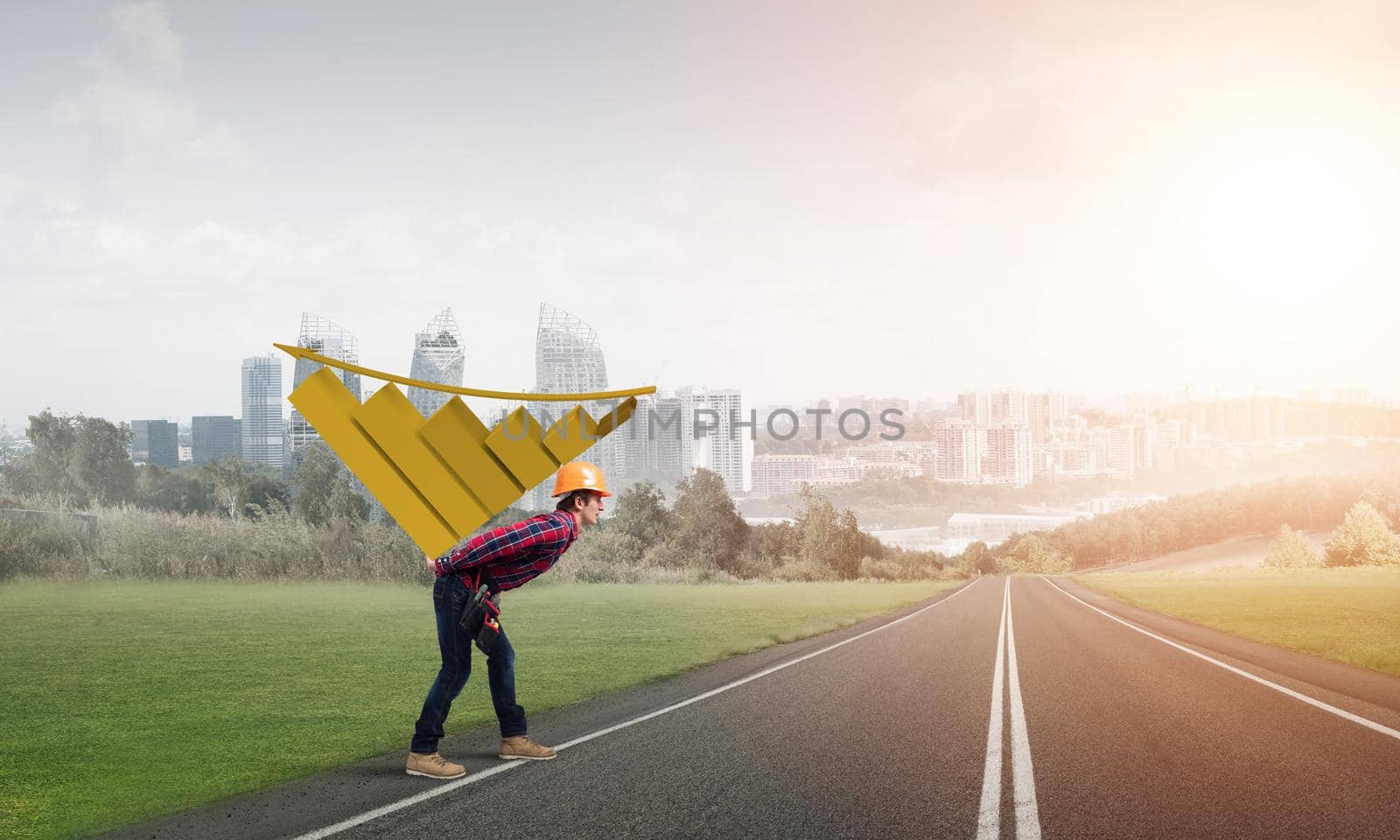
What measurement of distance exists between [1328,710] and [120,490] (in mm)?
68557

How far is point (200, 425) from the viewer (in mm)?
79375

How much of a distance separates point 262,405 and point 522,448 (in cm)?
8711

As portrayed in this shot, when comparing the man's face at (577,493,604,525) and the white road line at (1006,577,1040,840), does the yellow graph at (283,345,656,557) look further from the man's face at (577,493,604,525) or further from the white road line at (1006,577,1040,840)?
the white road line at (1006,577,1040,840)

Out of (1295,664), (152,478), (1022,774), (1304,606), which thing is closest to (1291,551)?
(1304,606)

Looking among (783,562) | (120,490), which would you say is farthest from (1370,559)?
(120,490)

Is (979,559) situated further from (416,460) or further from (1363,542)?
(416,460)

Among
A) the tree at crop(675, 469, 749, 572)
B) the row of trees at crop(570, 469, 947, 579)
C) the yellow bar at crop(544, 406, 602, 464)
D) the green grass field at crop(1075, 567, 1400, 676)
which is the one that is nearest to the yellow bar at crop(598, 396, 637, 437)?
the yellow bar at crop(544, 406, 602, 464)

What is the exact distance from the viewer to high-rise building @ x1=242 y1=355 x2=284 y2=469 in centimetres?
7972

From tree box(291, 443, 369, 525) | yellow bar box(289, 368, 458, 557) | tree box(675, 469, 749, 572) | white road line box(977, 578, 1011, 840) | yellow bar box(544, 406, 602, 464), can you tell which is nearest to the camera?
white road line box(977, 578, 1011, 840)

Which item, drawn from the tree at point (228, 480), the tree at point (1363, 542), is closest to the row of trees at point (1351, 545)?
the tree at point (1363, 542)

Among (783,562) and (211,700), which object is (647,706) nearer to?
(211,700)

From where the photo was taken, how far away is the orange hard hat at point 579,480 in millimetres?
7812

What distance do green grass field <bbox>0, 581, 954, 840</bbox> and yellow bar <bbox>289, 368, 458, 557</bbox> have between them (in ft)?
7.59

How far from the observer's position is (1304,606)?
33.2 metres
